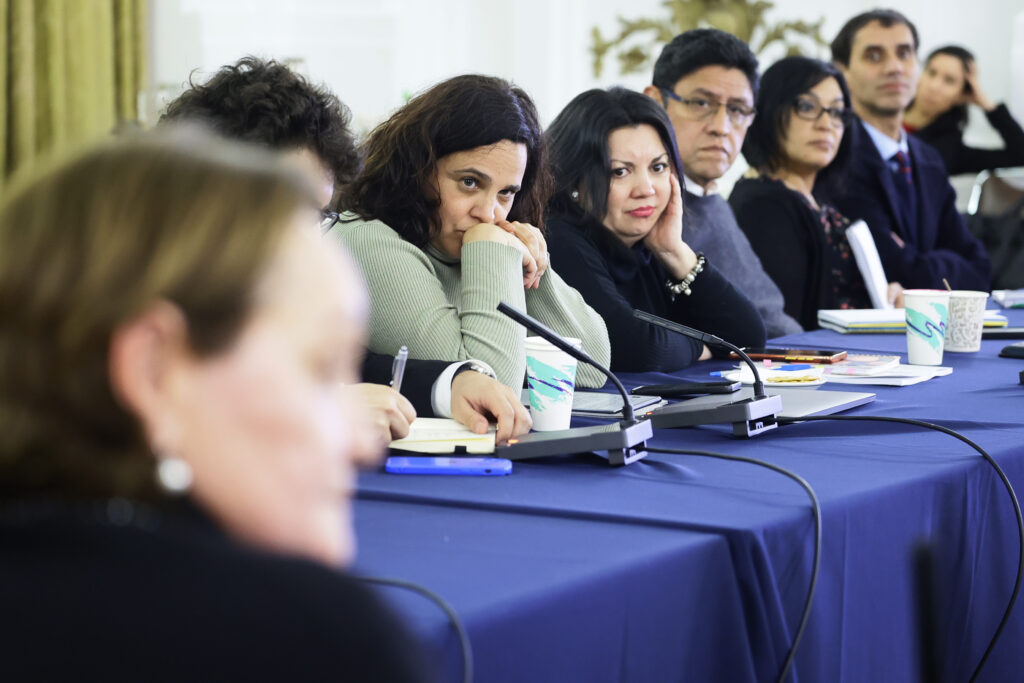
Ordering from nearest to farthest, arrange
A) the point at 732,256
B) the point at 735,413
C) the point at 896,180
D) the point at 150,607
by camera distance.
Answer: the point at 150,607 → the point at 735,413 → the point at 732,256 → the point at 896,180

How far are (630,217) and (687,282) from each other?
18 cm

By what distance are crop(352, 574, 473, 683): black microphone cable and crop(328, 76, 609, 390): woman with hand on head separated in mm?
864

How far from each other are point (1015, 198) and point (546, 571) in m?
4.49

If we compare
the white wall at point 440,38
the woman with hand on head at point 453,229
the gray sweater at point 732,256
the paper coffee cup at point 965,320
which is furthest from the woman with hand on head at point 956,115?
the woman with hand on head at point 453,229

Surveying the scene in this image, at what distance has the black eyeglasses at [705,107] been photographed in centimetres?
293

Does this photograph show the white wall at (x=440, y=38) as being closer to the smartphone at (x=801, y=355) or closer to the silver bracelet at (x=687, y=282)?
the silver bracelet at (x=687, y=282)

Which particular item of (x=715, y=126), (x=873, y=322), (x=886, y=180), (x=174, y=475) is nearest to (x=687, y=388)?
(x=873, y=322)

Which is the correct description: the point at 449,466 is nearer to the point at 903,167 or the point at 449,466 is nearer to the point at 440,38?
the point at 903,167

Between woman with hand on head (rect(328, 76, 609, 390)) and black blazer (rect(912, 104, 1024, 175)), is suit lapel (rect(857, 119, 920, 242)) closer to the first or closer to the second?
black blazer (rect(912, 104, 1024, 175))

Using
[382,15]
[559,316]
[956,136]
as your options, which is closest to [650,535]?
[559,316]

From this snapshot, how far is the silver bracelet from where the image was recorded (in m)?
2.30

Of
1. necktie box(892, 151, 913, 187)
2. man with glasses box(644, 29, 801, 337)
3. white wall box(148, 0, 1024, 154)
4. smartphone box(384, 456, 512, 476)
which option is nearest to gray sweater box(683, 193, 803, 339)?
man with glasses box(644, 29, 801, 337)

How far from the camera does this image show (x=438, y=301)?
1681mm

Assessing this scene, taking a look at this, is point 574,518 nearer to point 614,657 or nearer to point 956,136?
point 614,657
